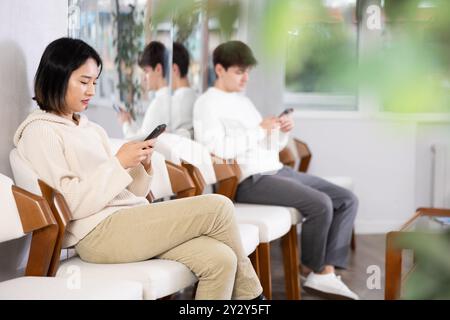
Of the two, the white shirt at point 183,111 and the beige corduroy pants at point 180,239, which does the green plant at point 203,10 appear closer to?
the beige corduroy pants at point 180,239

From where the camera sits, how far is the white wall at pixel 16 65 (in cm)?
194

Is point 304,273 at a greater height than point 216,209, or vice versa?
point 216,209

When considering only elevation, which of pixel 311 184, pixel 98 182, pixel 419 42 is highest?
pixel 419 42

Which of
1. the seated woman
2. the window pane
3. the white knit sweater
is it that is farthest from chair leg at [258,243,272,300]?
the window pane

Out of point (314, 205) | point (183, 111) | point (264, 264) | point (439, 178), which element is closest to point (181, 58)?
point (183, 111)

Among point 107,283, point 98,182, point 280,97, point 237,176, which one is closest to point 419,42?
point 107,283

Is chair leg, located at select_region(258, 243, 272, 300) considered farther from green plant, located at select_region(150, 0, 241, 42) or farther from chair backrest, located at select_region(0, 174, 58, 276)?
green plant, located at select_region(150, 0, 241, 42)

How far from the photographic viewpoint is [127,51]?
9.50 ft

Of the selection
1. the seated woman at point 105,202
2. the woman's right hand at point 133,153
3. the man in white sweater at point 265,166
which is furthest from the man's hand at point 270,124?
the woman's right hand at point 133,153

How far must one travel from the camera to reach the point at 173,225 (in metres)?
1.91

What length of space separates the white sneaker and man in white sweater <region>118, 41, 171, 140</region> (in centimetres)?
91

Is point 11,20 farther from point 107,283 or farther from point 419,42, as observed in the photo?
point 419,42

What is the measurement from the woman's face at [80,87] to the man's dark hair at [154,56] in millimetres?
994
